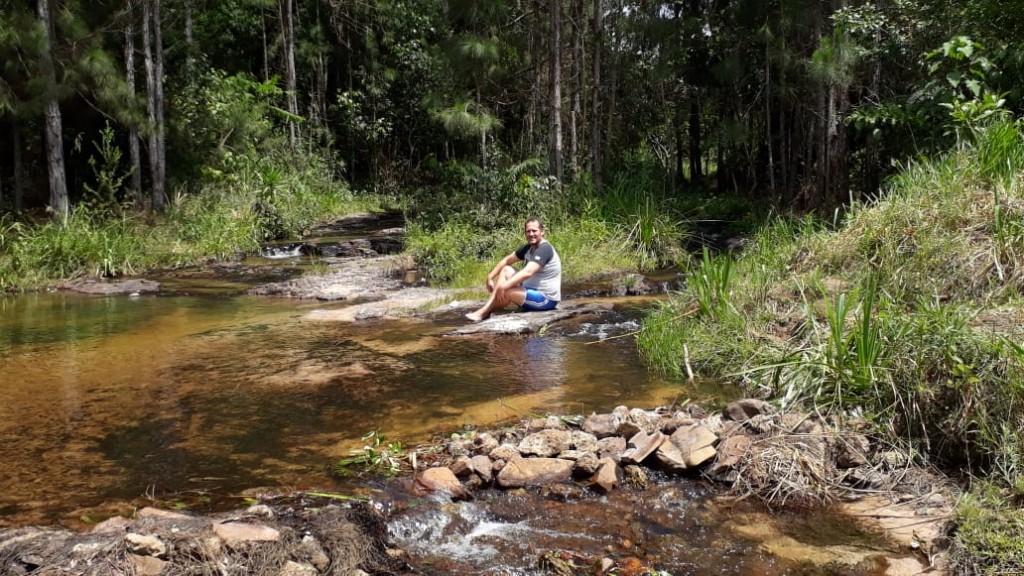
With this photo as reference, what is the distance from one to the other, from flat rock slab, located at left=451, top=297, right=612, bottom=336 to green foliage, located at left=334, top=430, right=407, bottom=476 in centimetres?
293

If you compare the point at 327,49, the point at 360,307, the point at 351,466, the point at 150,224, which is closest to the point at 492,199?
the point at 360,307

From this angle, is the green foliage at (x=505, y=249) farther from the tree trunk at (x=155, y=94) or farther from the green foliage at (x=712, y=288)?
the tree trunk at (x=155, y=94)

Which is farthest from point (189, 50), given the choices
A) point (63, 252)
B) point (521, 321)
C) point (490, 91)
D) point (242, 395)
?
point (242, 395)

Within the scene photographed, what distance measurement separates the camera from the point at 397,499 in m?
3.49

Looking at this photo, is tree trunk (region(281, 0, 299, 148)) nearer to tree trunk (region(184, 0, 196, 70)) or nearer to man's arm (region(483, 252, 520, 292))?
tree trunk (region(184, 0, 196, 70))

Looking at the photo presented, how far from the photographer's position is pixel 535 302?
7637 mm

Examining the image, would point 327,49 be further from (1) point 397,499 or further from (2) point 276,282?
(1) point 397,499

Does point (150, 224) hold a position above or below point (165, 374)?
above

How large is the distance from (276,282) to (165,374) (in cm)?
520

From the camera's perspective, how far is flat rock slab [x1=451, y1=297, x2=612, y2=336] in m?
6.94

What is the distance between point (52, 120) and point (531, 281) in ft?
30.5

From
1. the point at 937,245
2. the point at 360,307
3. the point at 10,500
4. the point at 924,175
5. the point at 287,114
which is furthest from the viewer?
the point at 287,114

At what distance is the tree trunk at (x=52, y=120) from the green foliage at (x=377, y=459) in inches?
412

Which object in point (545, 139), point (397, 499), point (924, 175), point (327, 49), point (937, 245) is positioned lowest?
point (397, 499)
